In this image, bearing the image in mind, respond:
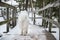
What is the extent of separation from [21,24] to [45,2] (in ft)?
5.39

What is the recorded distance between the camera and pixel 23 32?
2965mm

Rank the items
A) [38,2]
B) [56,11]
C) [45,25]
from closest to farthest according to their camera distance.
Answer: [56,11] < [45,25] < [38,2]

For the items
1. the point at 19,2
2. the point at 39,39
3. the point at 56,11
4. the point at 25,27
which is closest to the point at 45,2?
the point at 56,11

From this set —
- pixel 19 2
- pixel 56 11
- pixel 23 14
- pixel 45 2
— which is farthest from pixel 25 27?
pixel 19 2

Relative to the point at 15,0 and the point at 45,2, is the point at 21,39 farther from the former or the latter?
the point at 15,0

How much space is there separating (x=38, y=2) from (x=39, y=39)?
2858 mm

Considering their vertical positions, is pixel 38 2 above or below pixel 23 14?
above

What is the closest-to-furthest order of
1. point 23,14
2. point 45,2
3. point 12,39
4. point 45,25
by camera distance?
1. point 12,39
2. point 23,14
3. point 45,2
4. point 45,25

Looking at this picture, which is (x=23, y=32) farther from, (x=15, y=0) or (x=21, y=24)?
(x=15, y=0)

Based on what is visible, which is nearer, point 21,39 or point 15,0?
point 21,39

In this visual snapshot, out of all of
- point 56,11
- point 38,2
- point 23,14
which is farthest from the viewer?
point 38,2

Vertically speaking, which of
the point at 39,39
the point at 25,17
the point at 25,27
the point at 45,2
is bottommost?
the point at 39,39

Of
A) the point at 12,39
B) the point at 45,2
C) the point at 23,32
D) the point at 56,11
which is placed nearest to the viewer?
the point at 12,39

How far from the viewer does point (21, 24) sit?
2.90 meters
